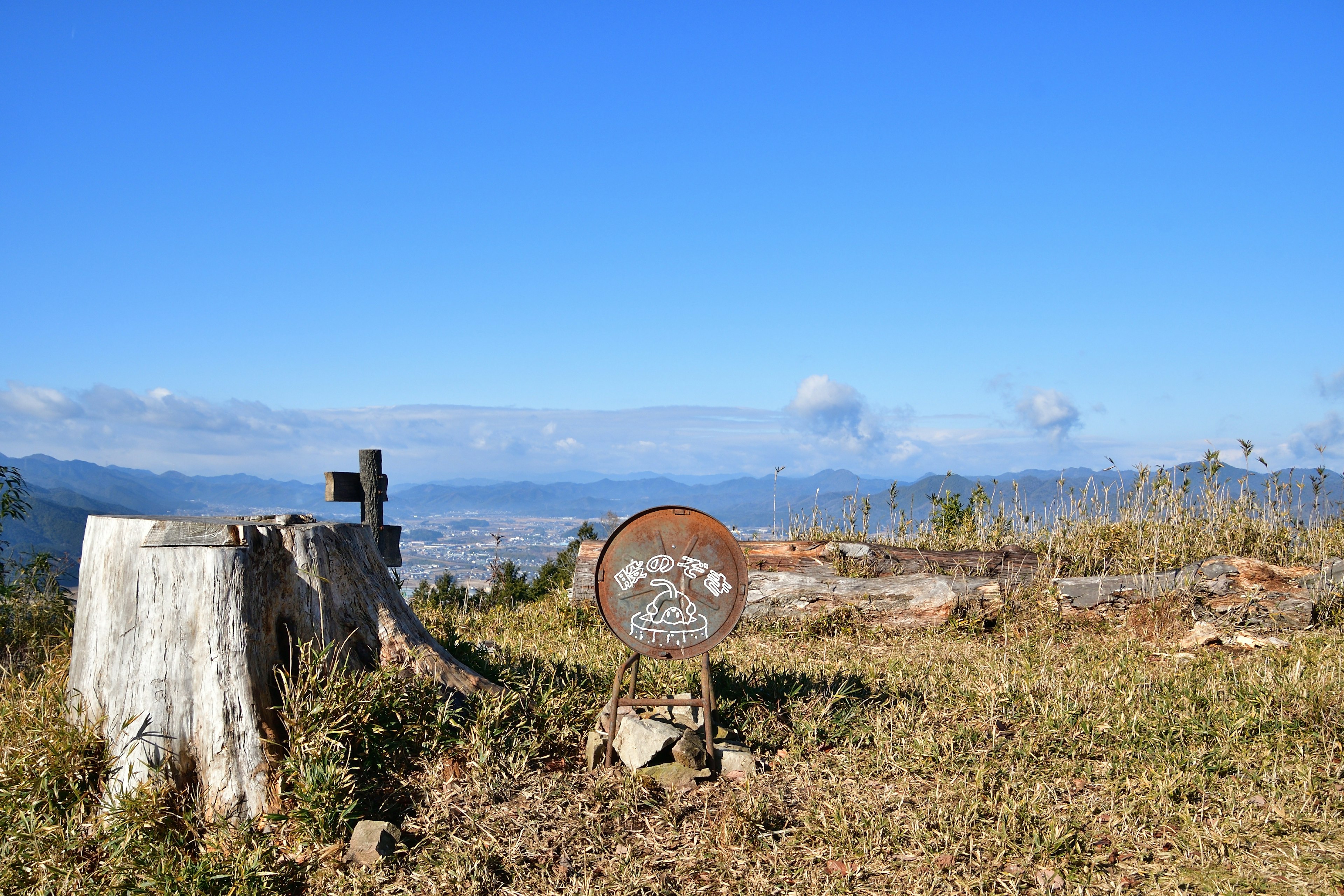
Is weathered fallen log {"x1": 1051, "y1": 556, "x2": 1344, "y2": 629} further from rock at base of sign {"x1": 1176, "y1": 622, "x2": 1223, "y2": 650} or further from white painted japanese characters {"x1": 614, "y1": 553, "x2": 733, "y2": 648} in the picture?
white painted japanese characters {"x1": 614, "y1": 553, "x2": 733, "y2": 648}

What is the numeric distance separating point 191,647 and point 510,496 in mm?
78360

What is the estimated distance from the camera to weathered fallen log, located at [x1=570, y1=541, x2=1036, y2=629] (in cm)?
866

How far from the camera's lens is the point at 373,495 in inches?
373

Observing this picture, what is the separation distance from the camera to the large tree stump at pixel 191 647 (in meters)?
4.04

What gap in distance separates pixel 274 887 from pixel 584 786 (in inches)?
57.2

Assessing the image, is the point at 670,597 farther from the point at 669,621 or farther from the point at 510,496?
the point at 510,496

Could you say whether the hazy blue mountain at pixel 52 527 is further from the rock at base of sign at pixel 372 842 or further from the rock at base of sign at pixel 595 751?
the rock at base of sign at pixel 595 751

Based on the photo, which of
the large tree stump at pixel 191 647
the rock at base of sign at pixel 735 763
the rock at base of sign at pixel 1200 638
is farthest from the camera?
the rock at base of sign at pixel 1200 638

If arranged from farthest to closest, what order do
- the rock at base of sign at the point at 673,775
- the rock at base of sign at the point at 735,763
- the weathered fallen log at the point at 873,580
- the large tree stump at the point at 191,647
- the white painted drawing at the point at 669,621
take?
the weathered fallen log at the point at 873,580
the white painted drawing at the point at 669,621
the rock at base of sign at the point at 735,763
the rock at base of sign at the point at 673,775
the large tree stump at the point at 191,647

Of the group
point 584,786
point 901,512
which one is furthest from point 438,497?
point 584,786

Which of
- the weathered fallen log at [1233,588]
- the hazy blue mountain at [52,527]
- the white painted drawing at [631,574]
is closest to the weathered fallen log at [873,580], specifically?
the weathered fallen log at [1233,588]

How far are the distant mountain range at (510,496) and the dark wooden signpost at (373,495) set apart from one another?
20 cm

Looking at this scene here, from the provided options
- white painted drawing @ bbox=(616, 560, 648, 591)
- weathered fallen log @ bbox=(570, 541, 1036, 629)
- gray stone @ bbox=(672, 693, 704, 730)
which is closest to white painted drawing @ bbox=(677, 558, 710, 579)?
white painted drawing @ bbox=(616, 560, 648, 591)

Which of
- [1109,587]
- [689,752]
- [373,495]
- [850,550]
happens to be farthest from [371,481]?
[1109,587]
